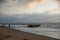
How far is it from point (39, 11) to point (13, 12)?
105 cm

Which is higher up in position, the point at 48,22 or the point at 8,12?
the point at 8,12

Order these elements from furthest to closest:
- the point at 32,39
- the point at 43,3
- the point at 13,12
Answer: the point at 13,12, the point at 43,3, the point at 32,39

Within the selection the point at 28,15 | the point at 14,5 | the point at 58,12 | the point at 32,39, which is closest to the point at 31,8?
the point at 28,15

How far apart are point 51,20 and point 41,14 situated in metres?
0.55

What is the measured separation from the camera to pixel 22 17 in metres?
5.00

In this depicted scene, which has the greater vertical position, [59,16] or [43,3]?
[43,3]

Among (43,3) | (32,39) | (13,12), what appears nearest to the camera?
(32,39)

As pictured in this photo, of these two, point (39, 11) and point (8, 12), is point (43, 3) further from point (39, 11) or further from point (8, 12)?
point (8, 12)

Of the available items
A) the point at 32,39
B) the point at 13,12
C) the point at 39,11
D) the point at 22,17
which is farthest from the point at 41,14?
the point at 32,39

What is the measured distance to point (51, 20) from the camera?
515cm

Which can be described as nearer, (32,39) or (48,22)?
(32,39)

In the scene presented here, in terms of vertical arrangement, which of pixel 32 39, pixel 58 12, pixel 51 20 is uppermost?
pixel 58 12

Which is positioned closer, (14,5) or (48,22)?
(14,5)

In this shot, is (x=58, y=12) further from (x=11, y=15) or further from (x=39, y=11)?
(x=11, y=15)
